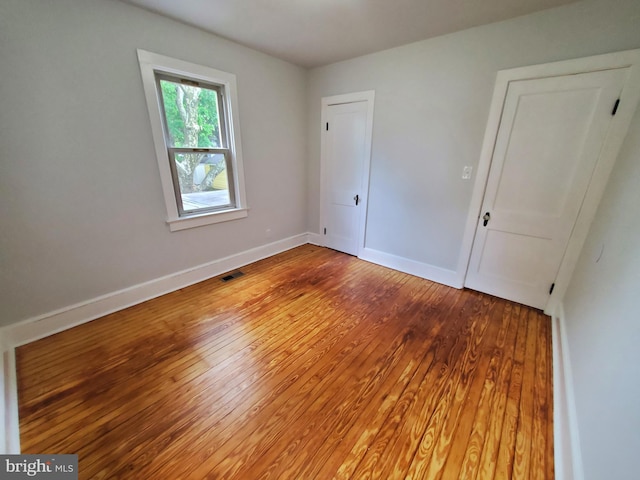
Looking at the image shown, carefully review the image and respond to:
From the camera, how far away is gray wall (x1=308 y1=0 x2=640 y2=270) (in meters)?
1.93

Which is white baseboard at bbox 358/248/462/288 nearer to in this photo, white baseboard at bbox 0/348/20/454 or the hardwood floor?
the hardwood floor

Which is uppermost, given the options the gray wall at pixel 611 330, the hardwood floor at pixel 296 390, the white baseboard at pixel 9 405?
the gray wall at pixel 611 330

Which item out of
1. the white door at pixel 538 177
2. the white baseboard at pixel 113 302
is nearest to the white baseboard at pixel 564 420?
the white door at pixel 538 177

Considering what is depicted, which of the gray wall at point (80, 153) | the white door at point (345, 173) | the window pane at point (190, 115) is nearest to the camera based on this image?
the gray wall at point (80, 153)

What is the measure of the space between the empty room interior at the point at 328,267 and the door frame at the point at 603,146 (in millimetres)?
13

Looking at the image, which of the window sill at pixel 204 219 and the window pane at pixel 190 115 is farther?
the window sill at pixel 204 219

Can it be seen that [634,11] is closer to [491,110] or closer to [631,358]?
[491,110]

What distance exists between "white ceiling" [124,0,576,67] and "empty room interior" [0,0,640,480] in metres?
0.03

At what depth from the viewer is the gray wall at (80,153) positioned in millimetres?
1733

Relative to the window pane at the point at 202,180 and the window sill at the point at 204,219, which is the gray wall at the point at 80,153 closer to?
the window sill at the point at 204,219

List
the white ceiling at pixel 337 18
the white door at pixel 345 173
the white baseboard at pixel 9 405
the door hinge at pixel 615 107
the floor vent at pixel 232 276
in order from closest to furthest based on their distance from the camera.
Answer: the white baseboard at pixel 9 405, the door hinge at pixel 615 107, the white ceiling at pixel 337 18, the floor vent at pixel 232 276, the white door at pixel 345 173

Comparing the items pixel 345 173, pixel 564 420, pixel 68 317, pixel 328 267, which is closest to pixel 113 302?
pixel 68 317

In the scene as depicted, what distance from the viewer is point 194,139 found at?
2691 millimetres

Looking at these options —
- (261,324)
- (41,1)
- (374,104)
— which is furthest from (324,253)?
(41,1)
